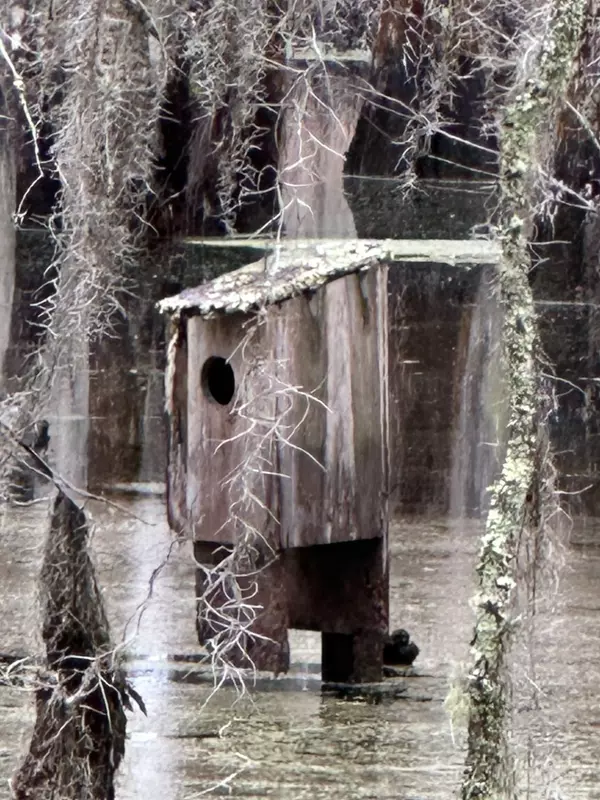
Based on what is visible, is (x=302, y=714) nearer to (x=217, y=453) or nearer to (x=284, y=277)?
(x=217, y=453)

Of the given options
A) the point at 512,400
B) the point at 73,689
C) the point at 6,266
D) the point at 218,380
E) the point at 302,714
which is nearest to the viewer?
the point at 512,400

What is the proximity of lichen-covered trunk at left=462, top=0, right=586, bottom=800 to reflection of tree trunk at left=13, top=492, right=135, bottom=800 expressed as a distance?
941mm

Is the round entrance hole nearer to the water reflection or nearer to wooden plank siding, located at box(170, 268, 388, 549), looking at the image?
wooden plank siding, located at box(170, 268, 388, 549)

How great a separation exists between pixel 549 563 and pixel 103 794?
1.30m

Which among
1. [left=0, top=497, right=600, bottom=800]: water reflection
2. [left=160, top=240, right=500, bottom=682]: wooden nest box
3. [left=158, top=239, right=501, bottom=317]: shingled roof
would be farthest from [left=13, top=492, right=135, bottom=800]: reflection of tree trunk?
[left=158, top=239, right=501, bottom=317]: shingled roof

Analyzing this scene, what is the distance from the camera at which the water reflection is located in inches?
174

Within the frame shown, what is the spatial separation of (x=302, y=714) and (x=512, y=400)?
183 centimetres

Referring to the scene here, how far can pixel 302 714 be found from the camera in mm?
5062

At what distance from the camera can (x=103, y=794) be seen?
3.84m

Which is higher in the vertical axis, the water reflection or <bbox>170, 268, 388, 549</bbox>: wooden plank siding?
<bbox>170, 268, 388, 549</bbox>: wooden plank siding

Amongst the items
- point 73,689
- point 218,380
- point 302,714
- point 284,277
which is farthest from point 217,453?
point 73,689

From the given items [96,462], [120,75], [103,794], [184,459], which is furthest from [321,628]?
[96,462]

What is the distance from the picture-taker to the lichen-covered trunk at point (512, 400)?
11.8 ft

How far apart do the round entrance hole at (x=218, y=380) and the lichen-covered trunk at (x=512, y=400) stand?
141cm
